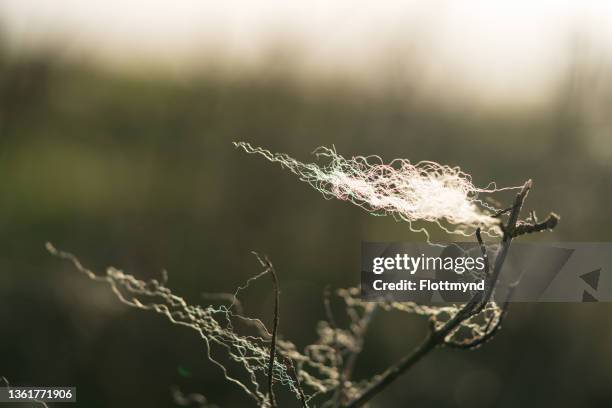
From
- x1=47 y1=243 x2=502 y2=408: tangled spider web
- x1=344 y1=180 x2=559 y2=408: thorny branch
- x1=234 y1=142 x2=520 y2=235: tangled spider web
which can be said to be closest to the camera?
x1=344 y1=180 x2=559 y2=408: thorny branch

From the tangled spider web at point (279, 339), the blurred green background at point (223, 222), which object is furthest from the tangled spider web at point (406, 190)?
the blurred green background at point (223, 222)

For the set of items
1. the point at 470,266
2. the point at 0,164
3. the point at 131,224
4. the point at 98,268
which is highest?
the point at 0,164

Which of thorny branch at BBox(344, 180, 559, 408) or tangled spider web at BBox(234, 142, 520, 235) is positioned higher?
tangled spider web at BBox(234, 142, 520, 235)

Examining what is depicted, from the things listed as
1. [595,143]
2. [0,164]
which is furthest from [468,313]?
[0,164]

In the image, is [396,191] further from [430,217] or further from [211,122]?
[211,122]

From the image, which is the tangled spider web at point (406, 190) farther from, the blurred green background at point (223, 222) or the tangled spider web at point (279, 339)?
the blurred green background at point (223, 222)

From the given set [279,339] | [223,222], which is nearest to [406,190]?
[279,339]

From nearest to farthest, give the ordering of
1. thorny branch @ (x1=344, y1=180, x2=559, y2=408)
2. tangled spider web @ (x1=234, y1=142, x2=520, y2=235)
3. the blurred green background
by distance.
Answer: thorny branch @ (x1=344, y1=180, x2=559, y2=408), tangled spider web @ (x1=234, y1=142, x2=520, y2=235), the blurred green background

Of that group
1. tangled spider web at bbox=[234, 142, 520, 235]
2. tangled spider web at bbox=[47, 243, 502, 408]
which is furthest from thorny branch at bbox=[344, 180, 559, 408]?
tangled spider web at bbox=[234, 142, 520, 235]

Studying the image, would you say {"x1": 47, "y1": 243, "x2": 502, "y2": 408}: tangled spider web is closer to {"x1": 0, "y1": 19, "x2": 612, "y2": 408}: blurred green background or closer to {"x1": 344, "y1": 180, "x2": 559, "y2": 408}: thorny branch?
{"x1": 344, "y1": 180, "x2": 559, "y2": 408}: thorny branch
